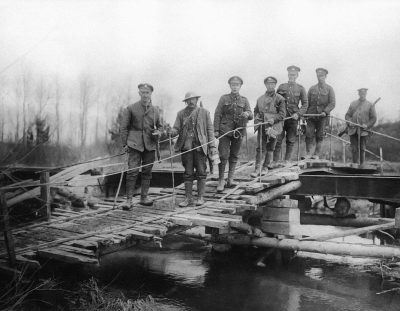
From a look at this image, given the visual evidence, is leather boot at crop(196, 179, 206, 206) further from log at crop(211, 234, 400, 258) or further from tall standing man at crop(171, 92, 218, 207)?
log at crop(211, 234, 400, 258)

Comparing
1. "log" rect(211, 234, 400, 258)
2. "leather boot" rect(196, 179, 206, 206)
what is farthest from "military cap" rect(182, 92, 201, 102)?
"log" rect(211, 234, 400, 258)

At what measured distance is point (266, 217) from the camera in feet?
32.2

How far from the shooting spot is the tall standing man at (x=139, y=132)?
8.05 metres

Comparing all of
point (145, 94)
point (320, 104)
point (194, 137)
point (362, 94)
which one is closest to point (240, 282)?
point (194, 137)

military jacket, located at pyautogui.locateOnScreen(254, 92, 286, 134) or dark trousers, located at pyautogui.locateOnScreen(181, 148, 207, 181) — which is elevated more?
military jacket, located at pyautogui.locateOnScreen(254, 92, 286, 134)

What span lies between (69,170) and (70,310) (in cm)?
675

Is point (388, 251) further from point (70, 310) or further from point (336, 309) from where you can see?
point (70, 310)

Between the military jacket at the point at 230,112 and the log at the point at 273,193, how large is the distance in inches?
54.6

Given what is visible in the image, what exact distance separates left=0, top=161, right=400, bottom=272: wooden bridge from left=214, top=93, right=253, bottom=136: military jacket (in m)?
1.28

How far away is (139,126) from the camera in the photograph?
26.6ft

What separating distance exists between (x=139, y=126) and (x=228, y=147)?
1.84m

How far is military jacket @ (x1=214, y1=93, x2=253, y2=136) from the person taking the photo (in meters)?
8.55

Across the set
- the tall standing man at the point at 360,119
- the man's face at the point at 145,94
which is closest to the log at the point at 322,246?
the tall standing man at the point at 360,119

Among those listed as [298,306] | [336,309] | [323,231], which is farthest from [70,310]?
[323,231]
